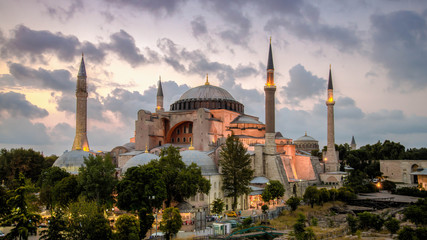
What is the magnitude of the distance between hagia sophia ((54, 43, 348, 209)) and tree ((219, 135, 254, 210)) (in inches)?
55.4

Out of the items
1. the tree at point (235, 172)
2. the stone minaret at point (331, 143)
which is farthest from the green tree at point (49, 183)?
the stone minaret at point (331, 143)

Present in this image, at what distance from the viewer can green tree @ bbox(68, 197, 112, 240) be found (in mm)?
16172

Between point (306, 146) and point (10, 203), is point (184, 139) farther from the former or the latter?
point (306, 146)

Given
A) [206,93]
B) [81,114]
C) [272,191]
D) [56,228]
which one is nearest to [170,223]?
[56,228]

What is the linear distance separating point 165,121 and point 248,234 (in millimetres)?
22726

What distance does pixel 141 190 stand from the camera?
21672mm

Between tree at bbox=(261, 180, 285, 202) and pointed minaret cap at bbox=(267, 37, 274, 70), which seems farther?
pointed minaret cap at bbox=(267, 37, 274, 70)

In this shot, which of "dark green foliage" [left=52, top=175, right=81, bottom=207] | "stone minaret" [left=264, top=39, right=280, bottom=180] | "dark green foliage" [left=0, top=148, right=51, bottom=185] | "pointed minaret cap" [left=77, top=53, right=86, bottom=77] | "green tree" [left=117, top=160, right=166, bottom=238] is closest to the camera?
"green tree" [left=117, top=160, right=166, bottom=238]

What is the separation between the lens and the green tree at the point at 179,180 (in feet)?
78.7

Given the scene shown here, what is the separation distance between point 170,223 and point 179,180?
5.36 m

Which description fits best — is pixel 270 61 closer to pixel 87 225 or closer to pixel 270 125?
pixel 270 125

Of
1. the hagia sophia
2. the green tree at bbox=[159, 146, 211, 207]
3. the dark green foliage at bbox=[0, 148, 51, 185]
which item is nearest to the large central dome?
the hagia sophia

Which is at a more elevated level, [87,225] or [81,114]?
[81,114]

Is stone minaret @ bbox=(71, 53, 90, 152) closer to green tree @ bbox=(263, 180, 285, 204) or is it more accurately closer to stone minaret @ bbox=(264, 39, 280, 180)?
stone minaret @ bbox=(264, 39, 280, 180)
